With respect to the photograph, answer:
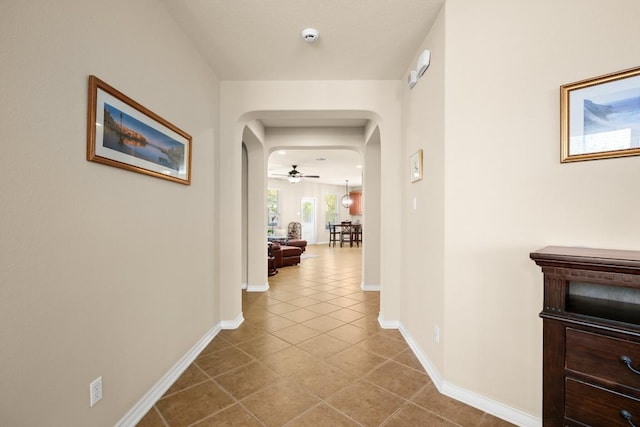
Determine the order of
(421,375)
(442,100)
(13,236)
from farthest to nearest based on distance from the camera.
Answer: (421,375), (442,100), (13,236)

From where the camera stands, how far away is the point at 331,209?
13.5 m

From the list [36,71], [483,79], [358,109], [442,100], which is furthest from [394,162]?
[36,71]

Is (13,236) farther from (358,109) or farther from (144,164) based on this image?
(358,109)

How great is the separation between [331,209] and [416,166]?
10914 millimetres

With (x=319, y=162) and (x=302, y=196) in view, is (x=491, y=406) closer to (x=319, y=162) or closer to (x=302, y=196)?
(x=319, y=162)

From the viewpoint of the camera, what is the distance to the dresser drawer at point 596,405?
47.2 inches

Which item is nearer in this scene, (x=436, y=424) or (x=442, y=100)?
(x=436, y=424)

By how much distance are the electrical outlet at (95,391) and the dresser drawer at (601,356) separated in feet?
7.20

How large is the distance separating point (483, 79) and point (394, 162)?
1.39 meters

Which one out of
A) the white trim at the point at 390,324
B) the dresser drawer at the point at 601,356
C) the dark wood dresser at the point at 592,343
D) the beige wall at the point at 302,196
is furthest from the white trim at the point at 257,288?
the beige wall at the point at 302,196

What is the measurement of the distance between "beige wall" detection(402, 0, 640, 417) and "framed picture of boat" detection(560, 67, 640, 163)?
0.05 meters

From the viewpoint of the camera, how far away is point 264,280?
16.1 ft

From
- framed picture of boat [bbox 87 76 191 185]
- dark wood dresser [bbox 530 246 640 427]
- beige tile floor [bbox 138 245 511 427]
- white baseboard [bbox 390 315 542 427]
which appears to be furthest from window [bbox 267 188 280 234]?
dark wood dresser [bbox 530 246 640 427]

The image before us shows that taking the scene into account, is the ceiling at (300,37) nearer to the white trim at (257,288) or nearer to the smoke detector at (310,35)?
the smoke detector at (310,35)
